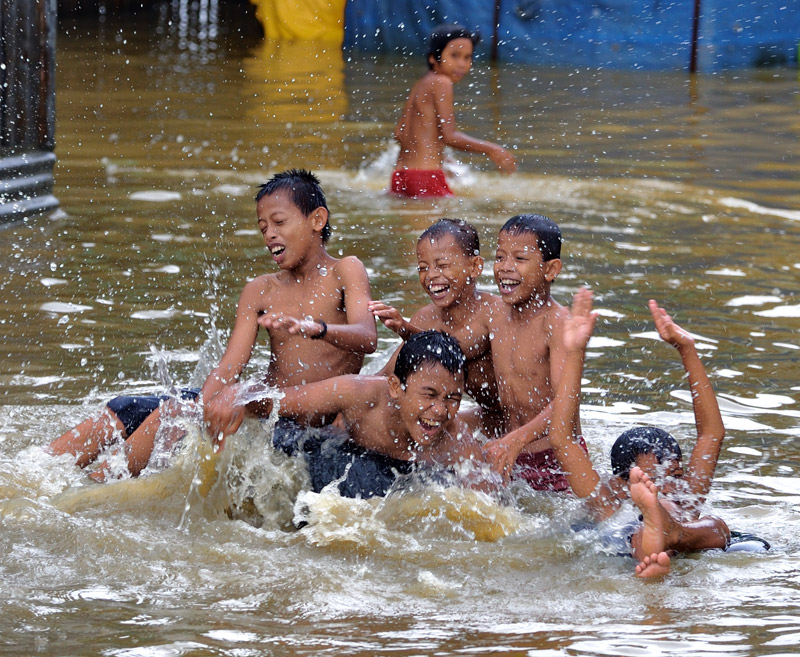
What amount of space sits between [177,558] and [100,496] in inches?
23.9

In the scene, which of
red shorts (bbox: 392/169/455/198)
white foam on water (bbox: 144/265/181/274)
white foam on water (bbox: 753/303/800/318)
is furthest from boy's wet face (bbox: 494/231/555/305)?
red shorts (bbox: 392/169/455/198)

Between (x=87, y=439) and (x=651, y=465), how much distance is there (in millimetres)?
2049

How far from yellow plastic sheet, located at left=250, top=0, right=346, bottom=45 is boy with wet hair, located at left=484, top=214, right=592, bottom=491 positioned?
1627 cm

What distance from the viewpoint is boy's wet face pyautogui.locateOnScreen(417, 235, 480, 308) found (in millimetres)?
4832

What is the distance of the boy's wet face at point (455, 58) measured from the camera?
8.95 meters

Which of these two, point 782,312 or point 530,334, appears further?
point 782,312

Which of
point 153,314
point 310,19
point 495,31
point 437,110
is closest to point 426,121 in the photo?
point 437,110

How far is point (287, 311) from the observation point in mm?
4879

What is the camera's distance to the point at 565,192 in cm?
971

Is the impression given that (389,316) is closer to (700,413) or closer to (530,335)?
(530,335)

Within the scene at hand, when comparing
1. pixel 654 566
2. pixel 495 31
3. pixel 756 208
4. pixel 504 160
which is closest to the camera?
pixel 654 566

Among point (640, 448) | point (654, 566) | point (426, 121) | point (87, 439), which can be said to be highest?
point (426, 121)

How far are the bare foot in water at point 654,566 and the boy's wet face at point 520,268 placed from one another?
122 centimetres

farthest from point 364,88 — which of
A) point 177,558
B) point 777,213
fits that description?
point 177,558
